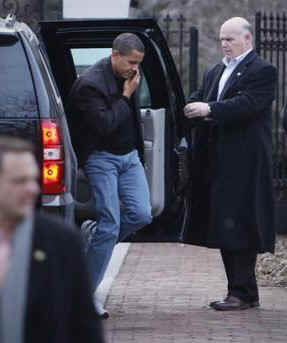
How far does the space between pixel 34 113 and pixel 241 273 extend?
2367mm

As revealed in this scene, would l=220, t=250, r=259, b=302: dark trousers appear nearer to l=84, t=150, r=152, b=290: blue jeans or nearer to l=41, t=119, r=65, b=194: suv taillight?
l=84, t=150, r=152, b=290: blue jeans

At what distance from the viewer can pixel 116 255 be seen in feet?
37.5

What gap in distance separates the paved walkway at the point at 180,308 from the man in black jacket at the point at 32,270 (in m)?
3.87

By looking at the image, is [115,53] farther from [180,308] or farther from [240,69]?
[180,308]

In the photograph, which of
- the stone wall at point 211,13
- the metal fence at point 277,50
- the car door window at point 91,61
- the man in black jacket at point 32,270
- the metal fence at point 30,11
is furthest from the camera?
Result: the stone wall at point 211,13

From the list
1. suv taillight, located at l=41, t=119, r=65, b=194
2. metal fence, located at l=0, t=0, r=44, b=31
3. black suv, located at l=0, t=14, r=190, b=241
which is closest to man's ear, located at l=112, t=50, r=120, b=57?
black suv, located at l=0, t=14, r=190, b=241

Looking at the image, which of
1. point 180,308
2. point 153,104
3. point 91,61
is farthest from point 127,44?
point 91,61

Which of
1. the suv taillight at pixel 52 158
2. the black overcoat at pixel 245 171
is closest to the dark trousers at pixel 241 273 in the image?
the black overcoat at pixel 245 171

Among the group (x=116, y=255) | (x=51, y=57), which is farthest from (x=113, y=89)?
(x=116, y=255)

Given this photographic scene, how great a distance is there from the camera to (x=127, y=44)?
7.82 metres

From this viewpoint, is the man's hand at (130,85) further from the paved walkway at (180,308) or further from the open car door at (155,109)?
the paved walkway at (180,308)

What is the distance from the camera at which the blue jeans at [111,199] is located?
25.9ft

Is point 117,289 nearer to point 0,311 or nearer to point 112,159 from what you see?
point 112,159

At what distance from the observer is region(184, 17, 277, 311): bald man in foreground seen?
8398mm
